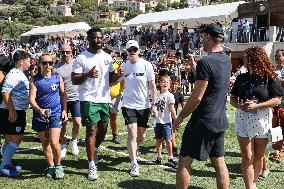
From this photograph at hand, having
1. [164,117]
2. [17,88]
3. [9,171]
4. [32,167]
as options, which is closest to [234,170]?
[164,117]

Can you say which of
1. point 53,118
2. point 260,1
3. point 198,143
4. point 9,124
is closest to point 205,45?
point 198,143

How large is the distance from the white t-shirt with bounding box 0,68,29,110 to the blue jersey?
0.22 metres

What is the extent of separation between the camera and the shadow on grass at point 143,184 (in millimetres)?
5422

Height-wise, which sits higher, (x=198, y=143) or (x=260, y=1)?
(x=260, y=1)

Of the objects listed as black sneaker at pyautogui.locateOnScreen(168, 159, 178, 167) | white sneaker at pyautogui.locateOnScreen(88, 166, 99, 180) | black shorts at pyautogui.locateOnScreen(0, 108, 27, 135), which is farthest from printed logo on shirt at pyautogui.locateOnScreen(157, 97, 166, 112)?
black shorts at pyautogui.locateOnScreen(0, 108, 27, 135)

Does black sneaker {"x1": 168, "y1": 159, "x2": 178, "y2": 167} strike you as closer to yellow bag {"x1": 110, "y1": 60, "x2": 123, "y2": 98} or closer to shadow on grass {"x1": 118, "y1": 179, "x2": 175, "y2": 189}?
shadow on grass {"x1": 118, "y1": 179, "x2": 175, "y2": 189}

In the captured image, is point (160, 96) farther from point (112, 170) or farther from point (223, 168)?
point (223, 168)

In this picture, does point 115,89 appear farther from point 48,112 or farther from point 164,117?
point 48,112

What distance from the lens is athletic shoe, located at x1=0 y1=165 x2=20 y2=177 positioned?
19.0 ft

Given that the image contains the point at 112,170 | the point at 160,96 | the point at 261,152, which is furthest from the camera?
the point at 160,96

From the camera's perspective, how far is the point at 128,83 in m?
6.17

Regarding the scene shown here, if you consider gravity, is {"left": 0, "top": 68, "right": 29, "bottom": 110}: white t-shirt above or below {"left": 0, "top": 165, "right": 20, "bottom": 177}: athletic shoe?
above

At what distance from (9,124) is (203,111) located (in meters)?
2.91

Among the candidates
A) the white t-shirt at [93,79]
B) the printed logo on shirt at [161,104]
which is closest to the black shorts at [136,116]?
the white t-shirt at [93,79]
